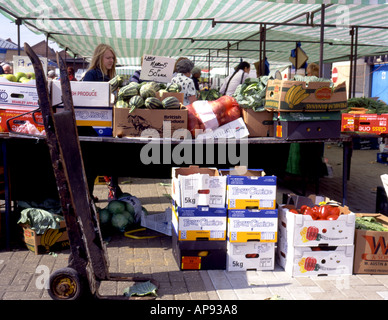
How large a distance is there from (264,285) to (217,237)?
0.62 meters

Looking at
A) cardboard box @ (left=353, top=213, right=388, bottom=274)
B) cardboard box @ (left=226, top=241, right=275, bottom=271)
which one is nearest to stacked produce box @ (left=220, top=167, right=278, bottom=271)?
cardboard box @ (left=226, top=241, right=275, bottom=271)

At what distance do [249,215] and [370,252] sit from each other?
1196mm

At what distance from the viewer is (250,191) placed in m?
4.07

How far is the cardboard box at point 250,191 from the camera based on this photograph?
4.07 m

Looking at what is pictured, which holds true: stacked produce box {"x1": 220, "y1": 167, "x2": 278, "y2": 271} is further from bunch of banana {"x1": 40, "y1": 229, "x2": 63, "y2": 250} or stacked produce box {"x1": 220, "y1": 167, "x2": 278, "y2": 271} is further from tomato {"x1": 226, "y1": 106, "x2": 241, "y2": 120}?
bunch of banana {"x1": 40, "y1": 229, "x2": 63, "y2": 250}

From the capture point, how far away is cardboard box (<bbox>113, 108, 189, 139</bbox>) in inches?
185

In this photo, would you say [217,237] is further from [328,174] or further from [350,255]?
[328,174]

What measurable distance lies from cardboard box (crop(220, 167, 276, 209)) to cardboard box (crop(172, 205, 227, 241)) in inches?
6.2

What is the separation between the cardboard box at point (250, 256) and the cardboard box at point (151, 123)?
1.38m

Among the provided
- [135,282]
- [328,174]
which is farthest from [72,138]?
[328,174]

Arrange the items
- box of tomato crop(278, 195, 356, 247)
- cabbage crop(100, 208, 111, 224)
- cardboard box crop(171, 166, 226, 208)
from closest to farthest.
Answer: box of tomato crop(278, 195, 356, 247) → cardboard box crop(171, 166, 226, 208) → cabbage crop(100, 208, 111, 224)

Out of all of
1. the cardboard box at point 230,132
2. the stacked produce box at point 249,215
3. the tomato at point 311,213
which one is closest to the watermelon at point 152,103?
the cardboard box at point 230,132

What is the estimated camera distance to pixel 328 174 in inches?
324

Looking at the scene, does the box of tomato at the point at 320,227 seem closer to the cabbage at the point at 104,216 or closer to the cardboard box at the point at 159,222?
the cardboard box at the point at 159,222
